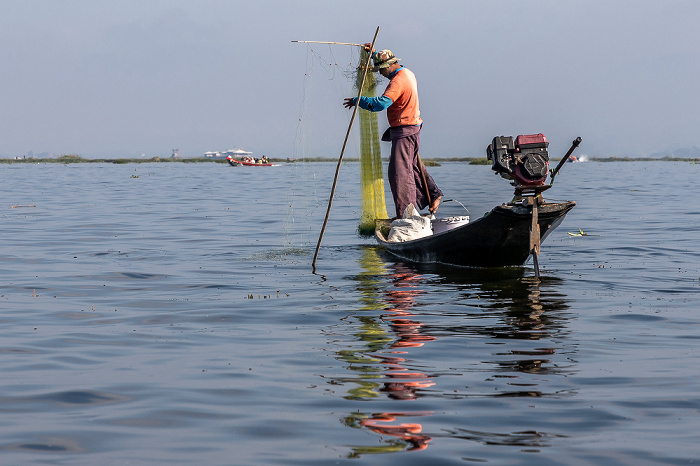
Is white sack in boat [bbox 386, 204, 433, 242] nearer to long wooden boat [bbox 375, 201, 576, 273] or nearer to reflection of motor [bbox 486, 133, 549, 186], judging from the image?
long wooden boat [bbox 375, 201, 576, 273]

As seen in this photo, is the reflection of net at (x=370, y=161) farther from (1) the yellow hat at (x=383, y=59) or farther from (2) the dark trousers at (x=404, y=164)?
(2) the dark trousers at (x=404, y=164)

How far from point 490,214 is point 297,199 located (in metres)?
20.2

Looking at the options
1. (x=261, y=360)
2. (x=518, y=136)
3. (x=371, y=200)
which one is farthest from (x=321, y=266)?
(x=261, y=360)

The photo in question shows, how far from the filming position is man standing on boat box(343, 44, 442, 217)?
35.7ft

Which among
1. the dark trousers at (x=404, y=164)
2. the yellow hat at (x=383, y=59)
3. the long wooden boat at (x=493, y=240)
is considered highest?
the yellow hat at (x=383, y=59)

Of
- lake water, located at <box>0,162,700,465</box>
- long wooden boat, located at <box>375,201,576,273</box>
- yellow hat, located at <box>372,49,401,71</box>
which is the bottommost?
lake water, located at <box>0,162,700,465</box>

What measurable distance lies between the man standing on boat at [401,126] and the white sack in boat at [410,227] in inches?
4.8

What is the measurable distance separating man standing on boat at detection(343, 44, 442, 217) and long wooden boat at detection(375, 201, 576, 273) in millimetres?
847

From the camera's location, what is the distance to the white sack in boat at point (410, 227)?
11531 millimetres

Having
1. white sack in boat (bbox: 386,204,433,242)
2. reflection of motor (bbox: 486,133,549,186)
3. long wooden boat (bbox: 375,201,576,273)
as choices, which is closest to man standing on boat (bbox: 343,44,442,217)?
white sack in boat (bbox: 386,204,433,242)

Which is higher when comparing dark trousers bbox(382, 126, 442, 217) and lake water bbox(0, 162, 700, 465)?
dark trousers bbox(382, 126, 442, 217)

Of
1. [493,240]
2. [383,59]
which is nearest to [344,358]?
[493,240]

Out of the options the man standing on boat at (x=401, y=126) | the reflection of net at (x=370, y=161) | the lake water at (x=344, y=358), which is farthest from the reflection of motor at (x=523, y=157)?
the reflection of net at (x=370, y=161)

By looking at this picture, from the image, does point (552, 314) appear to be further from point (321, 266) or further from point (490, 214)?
point (321, 266)
